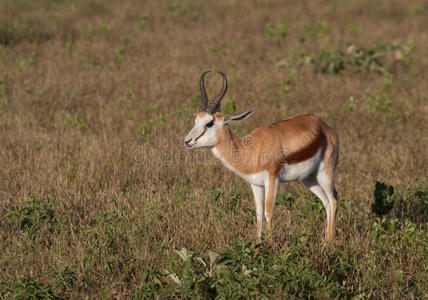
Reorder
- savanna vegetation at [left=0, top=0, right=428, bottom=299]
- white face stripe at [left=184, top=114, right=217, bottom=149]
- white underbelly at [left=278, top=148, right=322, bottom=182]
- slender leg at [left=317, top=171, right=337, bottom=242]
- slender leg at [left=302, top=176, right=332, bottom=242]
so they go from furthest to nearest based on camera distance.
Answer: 1. slender leg at [left=302, top=176, right=332, bottom=242]
2. slender leg at [left=317, top=171, right=337, bottom=242]
3. white underbelly at [left=278, top=148, right=322, bottom=182]
4. white face stripe at [left=184, top=114, right=217, bottom=149]
5. savanna vegetation at [left=0, top=0, right=428, bottom=299]

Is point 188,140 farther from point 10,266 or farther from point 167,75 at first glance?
point 167,75

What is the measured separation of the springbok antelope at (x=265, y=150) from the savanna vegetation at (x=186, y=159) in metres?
0.56

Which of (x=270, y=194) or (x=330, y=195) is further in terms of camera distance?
(x=330, y=195)

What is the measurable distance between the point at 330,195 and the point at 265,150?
1.05m

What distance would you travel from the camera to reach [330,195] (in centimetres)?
554

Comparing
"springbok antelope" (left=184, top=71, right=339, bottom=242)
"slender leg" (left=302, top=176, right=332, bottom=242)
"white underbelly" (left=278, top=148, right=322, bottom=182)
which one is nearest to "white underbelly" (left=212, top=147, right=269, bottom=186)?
"springbok antelope" (left=184, top=71, right=339, bottom=242)

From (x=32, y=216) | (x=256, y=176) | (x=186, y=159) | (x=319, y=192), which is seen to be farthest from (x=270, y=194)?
(x=186, y=159)

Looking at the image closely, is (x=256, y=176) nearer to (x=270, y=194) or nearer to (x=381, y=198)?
(x=270, y=194)

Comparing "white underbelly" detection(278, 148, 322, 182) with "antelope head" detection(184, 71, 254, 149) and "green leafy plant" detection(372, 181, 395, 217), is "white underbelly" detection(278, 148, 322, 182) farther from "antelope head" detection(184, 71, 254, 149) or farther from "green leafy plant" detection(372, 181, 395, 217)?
"green leafy plant" detection(372, 181, 395, 217)

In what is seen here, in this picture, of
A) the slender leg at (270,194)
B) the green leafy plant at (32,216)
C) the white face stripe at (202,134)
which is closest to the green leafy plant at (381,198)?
the slender leg at (270,194)

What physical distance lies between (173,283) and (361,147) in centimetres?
528

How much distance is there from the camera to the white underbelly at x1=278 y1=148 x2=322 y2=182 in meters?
5.14

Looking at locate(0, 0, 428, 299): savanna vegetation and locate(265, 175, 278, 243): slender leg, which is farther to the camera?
locate(265, 175, 278, 243): slender leg

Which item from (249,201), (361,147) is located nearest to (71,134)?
(249,201)
